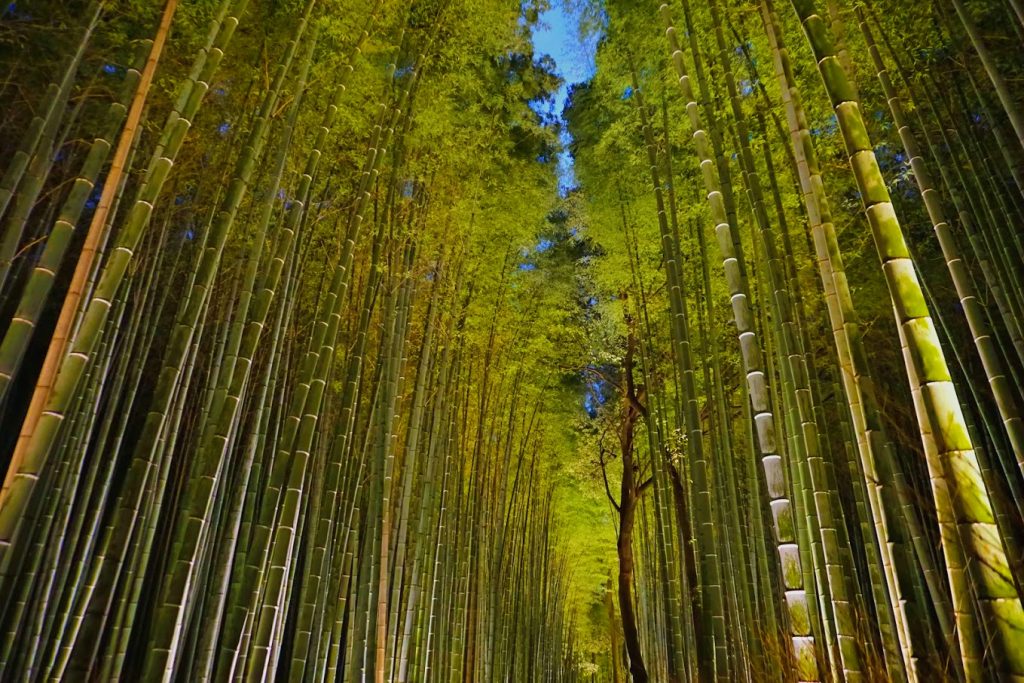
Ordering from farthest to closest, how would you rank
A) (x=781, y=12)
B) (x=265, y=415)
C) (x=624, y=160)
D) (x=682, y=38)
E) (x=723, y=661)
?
(x=624, y=160), (x=682, y=38), (x=265, y=415), (x=781, y=12), (x=723, y=661)

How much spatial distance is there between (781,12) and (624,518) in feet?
19.3

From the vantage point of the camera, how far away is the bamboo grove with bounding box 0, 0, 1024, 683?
181 cm

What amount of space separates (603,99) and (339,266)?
406 cm

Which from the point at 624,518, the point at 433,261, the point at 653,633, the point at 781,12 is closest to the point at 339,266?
the point at 433,261

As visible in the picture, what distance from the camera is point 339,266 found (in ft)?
7.98

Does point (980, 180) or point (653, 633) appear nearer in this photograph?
point (980, 180)

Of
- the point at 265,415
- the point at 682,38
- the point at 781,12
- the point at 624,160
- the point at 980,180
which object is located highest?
the point at 624,160

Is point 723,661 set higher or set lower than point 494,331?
lower

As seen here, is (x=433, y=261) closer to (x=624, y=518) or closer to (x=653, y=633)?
(x=624, y=518)

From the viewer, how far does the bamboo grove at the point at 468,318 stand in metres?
1.81

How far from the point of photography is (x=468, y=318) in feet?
18.2

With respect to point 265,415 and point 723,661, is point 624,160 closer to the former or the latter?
point 265,415

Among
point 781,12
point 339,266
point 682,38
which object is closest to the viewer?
→ point 339,266

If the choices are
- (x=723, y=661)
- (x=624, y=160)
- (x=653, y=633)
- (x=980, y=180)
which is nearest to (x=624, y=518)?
(x=653, y=633)
